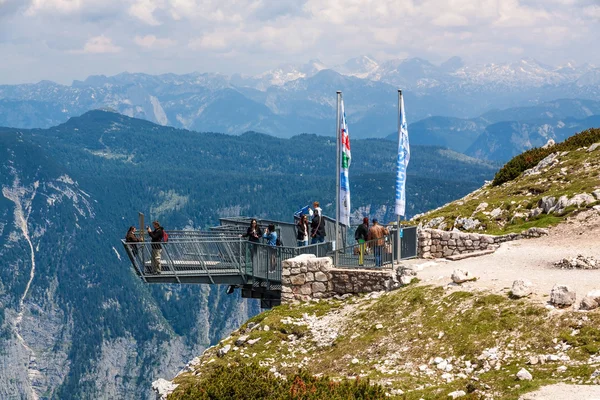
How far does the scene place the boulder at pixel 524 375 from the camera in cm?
1869

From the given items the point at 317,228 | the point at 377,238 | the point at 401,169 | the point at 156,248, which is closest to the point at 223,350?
the point at 377,238

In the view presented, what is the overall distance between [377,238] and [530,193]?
1366 cm

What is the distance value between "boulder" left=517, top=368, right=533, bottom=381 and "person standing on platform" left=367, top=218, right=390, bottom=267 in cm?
1388

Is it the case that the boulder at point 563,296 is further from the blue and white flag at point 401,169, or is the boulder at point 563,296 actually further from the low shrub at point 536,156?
the low shrub at point 536,156

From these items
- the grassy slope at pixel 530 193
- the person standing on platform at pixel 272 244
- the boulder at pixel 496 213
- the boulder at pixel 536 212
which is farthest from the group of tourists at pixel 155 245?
the boulder at pixel 536 212

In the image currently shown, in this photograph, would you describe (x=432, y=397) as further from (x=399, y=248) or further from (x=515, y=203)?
(x=515, y=203)

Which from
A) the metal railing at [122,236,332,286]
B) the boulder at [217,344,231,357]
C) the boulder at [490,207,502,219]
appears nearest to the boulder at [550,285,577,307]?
the boulder at [217,344,231,357]

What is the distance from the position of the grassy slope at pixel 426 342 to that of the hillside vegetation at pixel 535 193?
1301 centimetres

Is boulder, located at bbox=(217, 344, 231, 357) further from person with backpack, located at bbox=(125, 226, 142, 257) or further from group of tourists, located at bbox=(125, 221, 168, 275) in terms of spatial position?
person with backpack, located at bbox=(125, 226, 142, 257)

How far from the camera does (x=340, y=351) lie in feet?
80.3

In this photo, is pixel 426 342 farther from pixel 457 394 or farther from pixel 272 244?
pixel 272 244

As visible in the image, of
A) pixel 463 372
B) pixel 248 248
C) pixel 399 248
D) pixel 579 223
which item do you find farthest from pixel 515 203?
pixel 463 372

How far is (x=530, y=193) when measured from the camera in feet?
143

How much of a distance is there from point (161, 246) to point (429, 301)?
13.2 meters
